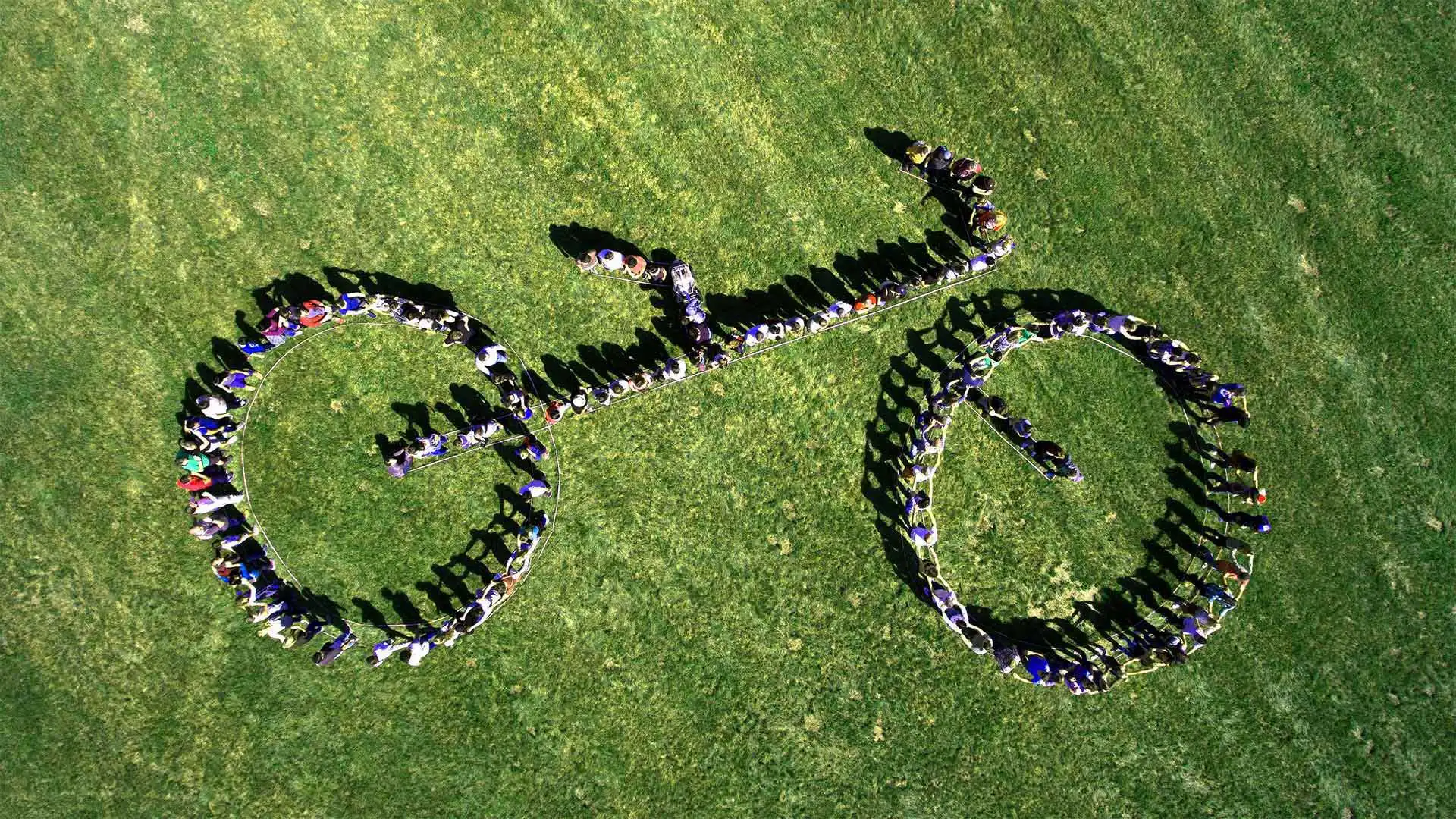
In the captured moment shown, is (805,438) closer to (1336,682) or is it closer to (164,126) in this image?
(1336,682)

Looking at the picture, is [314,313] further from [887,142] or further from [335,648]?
[887,142]

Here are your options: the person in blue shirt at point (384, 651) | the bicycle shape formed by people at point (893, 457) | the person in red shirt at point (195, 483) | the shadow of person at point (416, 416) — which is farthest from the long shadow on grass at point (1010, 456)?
the person in red shirt at point (195, 483)

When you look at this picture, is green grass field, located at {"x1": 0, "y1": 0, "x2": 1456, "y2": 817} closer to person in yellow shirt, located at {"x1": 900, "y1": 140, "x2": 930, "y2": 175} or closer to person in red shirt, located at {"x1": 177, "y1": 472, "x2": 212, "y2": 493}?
person in yellow shirt, located at {"x1": 900, "y1": 140, "x2": 930, "y2": 175}

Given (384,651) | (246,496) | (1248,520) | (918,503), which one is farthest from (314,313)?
(1248,520)

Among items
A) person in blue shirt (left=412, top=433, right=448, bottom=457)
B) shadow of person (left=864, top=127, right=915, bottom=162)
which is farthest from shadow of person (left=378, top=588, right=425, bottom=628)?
shadow of person (left=864, top=127, right=915, bottom=162)

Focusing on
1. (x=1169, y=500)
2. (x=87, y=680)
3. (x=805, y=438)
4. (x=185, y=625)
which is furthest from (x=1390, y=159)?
(x=87, y=680)

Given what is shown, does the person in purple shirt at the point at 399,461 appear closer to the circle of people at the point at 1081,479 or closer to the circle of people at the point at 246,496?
the circle of people at the point at 246,496
